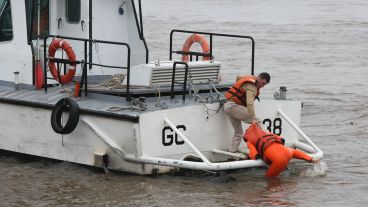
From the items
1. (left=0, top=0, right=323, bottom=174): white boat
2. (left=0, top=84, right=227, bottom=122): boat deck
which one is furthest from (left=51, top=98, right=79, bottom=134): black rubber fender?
(left=0, top=84, right=227, bottom=122): boat deck

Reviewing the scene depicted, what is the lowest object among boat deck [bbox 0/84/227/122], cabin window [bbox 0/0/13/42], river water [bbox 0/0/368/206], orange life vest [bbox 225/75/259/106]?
river water [bbox 0/0/368/206]

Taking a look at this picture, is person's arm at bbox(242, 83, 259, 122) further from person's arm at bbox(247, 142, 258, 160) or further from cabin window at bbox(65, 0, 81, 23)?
cabin window at bbox(65, 0, 81, 23)

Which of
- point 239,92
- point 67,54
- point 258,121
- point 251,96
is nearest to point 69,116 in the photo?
point 67,54

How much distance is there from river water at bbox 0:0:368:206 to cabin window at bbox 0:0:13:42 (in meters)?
1.68

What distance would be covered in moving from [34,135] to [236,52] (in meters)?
14.3

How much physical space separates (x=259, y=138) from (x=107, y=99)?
202 cm

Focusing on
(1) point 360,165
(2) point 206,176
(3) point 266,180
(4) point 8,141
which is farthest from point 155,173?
(1) point 360,165

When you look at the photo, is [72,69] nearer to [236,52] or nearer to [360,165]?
[360,165]

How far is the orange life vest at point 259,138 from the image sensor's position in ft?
36.7

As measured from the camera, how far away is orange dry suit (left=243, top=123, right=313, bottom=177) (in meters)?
11.1

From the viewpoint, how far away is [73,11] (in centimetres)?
1292

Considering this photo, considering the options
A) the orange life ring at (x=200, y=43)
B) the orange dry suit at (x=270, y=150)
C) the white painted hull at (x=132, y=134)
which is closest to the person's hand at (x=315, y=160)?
the orange dry suit at (x=270, y=150)

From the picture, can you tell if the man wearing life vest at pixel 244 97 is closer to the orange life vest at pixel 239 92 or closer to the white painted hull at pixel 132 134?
the orange life vest at pixel 239 92

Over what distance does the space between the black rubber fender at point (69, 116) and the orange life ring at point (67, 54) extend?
59 centimetres
